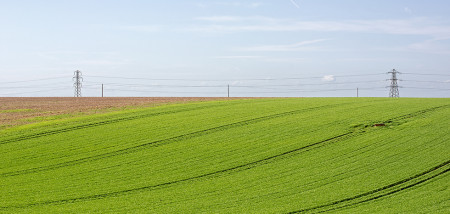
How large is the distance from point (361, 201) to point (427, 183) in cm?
308

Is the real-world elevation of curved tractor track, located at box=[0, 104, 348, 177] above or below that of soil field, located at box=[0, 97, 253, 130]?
below

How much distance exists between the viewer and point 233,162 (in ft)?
75.6

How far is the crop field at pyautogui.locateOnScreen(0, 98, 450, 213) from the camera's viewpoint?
58.0 ft

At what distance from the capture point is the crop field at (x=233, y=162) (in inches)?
696

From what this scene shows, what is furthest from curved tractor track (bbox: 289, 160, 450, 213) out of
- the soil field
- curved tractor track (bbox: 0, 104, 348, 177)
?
the soil field

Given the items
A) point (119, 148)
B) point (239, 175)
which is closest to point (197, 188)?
point (239, 175)

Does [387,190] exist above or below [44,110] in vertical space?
below

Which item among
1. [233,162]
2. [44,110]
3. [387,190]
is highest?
[44,110]

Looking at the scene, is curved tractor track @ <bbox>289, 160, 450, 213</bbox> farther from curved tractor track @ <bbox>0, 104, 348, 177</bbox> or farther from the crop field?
curved tractor track @ <bbox>0, 104, 348, 177</bbox>

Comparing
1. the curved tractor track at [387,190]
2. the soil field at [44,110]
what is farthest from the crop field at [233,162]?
the soil field at [44,110]

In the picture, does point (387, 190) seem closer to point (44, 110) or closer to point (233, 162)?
point (233, 162)

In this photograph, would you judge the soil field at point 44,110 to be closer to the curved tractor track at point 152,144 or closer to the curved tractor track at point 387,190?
the curved tractor track at point 152,144

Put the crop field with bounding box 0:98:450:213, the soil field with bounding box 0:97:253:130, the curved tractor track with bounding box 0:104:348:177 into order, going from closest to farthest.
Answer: the crop field with bounding box 0:98:450:213
the curved tractor track with bounding box 0:104:348:177
the soil field with bounding box 0:97:253:130

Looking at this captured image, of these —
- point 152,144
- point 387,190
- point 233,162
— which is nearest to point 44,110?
point 152,144
